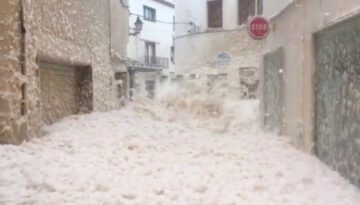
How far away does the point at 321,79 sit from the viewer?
580 cm

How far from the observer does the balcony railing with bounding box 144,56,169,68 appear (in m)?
29.7

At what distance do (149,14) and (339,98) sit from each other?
26961mm

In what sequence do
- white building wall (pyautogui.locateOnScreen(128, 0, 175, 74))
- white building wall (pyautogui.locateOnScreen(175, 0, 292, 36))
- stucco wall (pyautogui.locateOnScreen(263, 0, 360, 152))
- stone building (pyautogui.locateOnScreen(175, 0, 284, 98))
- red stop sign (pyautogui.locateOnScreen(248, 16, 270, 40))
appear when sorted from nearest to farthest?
stucco wall (pyautogui.locateOnScreen(263, 0, 360, 152)) < red stop sign (pyautogui.locateOnScreen(248, 16, 270, 40)) < stone building (pyautogui.locateOnScreen(175, 0, 284, 98)) < white building wall (pyautogui.locateOnScreen(175, 0, 292, 36)) < white building wall (pyautogui.locateOnScreen(128, 0, 175, 74))

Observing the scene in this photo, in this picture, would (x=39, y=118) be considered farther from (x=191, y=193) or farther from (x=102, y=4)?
(x=102, y=4)

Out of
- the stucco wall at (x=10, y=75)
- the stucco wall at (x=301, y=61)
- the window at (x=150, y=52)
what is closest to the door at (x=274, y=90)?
the stucco wall at (x=301, y=61)

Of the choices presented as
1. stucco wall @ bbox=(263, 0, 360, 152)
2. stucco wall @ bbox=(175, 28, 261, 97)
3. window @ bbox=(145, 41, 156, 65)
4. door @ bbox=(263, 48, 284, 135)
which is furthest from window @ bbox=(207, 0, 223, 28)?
stucco wall @ bbox=(263, 0, 360, 152)

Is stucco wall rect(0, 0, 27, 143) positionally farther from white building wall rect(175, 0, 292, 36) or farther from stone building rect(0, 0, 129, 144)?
white building wall rect(175, 0, 292, 36)

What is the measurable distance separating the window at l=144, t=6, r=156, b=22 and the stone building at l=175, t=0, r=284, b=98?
9.64 meters

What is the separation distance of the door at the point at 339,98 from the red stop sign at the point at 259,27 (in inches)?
107

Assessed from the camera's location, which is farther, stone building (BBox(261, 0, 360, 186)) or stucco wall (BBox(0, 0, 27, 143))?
stucco wall (BBox(0, 0, 27, 143))

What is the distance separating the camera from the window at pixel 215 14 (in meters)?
20.4

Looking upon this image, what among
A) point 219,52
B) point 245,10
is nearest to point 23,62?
point 219,52

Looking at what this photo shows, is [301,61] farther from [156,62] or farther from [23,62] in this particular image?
[156,62]

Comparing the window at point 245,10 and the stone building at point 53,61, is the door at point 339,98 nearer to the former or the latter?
the stone building at point 53,61
